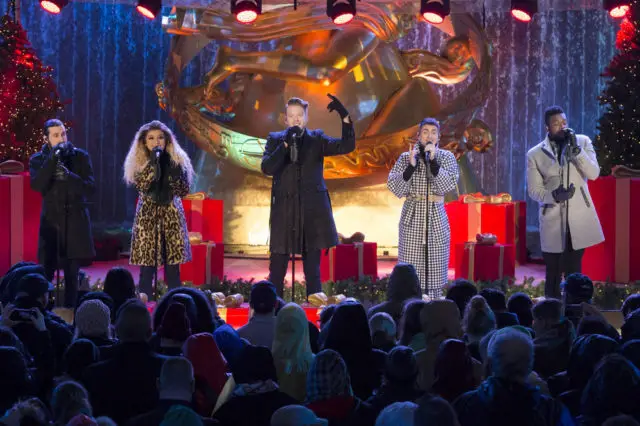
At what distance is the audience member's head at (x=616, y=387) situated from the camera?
375cm

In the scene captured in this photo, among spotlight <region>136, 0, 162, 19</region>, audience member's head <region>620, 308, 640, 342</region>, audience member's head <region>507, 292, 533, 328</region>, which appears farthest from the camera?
spotlight <region>136, 0, 162, 19</region>

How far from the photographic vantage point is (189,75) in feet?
48.8

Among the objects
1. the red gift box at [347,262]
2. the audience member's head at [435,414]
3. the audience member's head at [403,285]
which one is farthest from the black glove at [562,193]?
the audience member's head at [435,414]

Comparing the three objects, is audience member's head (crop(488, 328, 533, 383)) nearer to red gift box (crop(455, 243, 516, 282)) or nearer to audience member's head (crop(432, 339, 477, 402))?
audience member's head (crop(432, 339, 477, 402))

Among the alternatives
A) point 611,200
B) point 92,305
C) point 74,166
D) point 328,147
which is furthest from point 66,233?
point 611,200

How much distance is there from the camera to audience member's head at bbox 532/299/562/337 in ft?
16.7

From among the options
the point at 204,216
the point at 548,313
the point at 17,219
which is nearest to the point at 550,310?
the point at 548,313

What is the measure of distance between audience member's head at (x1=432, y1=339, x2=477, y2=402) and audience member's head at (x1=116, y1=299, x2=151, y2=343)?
1.26 metres

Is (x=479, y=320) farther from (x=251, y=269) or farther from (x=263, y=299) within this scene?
(x=251, y=269)

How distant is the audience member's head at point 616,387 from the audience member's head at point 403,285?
2220mm

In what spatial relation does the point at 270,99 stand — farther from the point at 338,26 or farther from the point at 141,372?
the point at 141,372

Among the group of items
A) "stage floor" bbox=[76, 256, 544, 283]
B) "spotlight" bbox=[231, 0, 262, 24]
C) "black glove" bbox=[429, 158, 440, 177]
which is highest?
"spotlight" bbox=[231, 0, 262, 24]

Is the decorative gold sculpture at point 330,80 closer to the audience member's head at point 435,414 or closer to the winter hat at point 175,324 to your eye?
the winter hat at point 175,324

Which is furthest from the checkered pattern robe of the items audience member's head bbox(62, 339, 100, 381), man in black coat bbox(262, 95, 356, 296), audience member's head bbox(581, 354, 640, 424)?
audience member's head bbox(581, 354, 640, 424)
